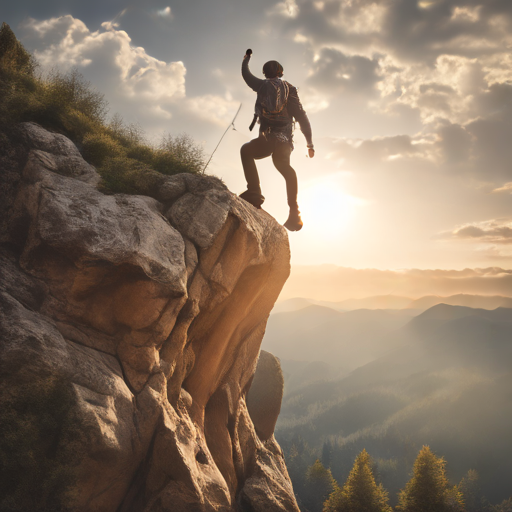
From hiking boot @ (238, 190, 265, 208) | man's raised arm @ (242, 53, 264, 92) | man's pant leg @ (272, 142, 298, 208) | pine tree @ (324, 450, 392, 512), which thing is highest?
man's raised arm @ (242, 53, 264, 92)

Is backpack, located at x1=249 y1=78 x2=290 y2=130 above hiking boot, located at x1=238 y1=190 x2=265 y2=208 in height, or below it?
above

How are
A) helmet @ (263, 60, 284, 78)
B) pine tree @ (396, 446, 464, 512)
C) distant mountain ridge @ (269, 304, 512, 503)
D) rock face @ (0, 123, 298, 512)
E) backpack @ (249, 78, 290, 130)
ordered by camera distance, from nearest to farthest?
rock face @ (0, 123, 298, 512) < backpack @ (249, 78, 290, 130) < helmet @ (263, 60, 284, 78) < pine tree @ (396, 446, 464, 512) < distant mountain ridge @ (269, 304, 512, 503)

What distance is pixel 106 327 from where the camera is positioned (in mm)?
Result: 7633

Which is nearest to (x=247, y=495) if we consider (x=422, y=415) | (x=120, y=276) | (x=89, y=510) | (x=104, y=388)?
(x=89, y=510)

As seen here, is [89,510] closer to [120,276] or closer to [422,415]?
[120,276]

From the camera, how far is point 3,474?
17.9ft

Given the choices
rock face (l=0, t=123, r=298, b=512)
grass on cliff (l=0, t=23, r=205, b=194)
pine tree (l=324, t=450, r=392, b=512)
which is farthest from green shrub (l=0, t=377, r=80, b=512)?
pine tree (l=324, t=450, r=392, b=512)

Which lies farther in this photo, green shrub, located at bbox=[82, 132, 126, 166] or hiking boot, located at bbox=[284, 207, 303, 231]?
hiking boot, located at bbox=[284, 207, 303, 231]

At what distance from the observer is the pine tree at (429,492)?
121 ft

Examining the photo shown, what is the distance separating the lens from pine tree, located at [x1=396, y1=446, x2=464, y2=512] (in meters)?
37.0

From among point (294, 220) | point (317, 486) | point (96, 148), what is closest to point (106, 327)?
point (96, 148)

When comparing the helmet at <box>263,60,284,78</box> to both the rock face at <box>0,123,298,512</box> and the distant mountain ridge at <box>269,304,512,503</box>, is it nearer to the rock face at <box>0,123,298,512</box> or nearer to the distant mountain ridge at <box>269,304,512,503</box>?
the rock face at <box>0,123,298,512</box>

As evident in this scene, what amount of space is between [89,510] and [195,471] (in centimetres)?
230

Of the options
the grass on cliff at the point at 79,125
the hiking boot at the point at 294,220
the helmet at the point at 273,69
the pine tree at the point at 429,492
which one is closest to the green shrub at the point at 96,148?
the grass on cliff at the point at 79,125
